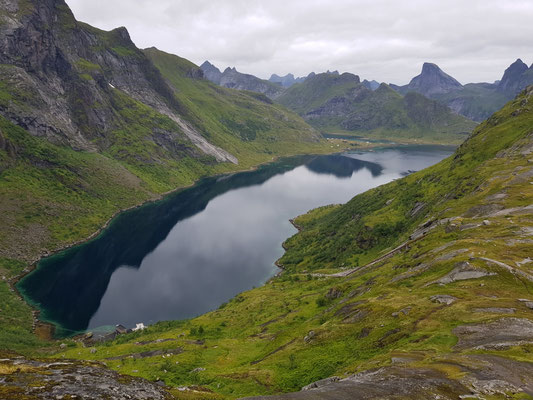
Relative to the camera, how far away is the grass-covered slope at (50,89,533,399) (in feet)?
82.6

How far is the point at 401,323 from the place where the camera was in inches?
1447

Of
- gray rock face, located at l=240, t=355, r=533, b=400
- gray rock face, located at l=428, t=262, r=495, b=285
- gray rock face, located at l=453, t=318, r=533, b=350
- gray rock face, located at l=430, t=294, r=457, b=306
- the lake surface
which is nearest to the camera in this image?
gray rock face, located at l=240, t=355, r=533, b=400

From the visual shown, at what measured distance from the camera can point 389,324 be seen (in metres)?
37.8

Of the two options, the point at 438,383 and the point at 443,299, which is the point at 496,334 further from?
the point at 438,383

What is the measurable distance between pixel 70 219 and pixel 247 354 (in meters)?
131

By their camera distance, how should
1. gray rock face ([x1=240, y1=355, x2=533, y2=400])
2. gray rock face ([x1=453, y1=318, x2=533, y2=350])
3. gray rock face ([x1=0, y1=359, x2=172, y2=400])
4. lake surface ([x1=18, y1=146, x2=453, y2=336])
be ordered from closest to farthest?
1. gray rock face ([x1=0, y1=359, x2=172, y2=400])
2. gray rock face ([x1=240, y1=355, x2=533, y2=400])
3. gray rock face ([x1=453, y1=318, x2=533, y2=350])
4. lake surface ([x1=18, y1=146, x2=453, y2=336])

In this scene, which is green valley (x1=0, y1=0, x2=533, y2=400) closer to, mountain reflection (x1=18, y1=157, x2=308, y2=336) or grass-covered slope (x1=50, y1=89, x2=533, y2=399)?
grass-covered slope (x1=50, y1=89, x2=533, y2=399)

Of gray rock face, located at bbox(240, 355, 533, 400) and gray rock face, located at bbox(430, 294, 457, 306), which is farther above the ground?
gray rock face, located at bbox(430, 294, 457, 306)

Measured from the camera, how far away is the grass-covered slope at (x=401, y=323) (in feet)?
82.6

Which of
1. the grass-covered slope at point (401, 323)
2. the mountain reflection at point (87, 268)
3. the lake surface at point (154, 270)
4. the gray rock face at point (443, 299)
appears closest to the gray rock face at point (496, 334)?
the grass-covered slope at point (401, 323)

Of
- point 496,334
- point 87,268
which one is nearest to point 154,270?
point 87,268

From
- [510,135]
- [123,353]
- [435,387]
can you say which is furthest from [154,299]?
[510,135]

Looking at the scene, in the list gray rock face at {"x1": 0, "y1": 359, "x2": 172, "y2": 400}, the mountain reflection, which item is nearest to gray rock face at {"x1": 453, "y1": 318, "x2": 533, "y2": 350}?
gray rock face at {"x1": 0, "y1": 359, "x2": 172, "y2": 400}

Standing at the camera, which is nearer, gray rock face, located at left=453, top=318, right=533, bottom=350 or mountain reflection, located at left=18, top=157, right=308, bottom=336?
gray rock face, located at left=453, top=318, right=533, bottom=350
